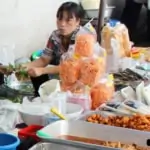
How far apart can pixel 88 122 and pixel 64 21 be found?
3.95ft

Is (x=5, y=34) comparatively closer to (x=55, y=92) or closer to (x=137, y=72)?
(x=137, y=72)

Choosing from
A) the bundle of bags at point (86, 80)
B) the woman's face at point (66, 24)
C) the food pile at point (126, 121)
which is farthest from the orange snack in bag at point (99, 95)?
the woman's face at point (66, 24)

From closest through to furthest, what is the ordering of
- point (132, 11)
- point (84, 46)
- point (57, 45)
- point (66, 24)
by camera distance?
1. point (84, 46)
2. point (66, 24)
3. point (57, 45)
4. point (132, 11)

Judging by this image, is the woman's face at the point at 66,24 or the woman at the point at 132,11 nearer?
the woman's face at the point at 66,24

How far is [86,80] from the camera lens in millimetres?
1724

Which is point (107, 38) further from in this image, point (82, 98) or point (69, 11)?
point (82, 98)

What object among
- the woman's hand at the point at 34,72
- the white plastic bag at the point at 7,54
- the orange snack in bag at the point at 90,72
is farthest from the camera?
the white plastic bag at the point at 7,54

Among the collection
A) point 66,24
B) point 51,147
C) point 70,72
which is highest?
point 66,24

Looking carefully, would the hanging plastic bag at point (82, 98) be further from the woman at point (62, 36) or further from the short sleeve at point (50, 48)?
the short sleeve at point (50, 48)

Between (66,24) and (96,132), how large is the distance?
1239 mm

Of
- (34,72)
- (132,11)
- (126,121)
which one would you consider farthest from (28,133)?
(132,11)

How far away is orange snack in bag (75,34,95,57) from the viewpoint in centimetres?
185

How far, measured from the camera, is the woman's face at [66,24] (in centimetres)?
244

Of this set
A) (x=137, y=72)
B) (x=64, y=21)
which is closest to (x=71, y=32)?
(x=64, y=21)
